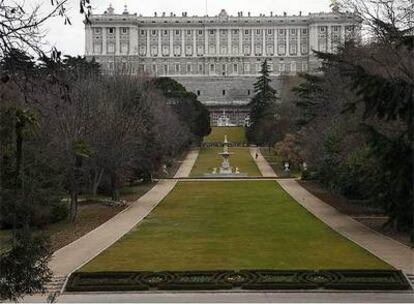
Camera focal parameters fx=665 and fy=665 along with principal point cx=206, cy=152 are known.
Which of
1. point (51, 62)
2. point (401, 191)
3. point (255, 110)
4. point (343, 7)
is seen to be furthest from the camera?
point (255, 110)

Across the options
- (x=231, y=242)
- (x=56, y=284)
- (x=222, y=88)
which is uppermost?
(x=222, y=88)

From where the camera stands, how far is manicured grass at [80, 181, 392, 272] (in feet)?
69.5

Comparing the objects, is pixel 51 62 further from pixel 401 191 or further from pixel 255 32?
pixel 255 32

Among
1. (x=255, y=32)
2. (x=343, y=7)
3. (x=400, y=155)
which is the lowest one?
(x=400, y=155)

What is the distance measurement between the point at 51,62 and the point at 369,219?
29.9m

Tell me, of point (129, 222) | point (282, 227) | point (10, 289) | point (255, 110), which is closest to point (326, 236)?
point (282, 227)

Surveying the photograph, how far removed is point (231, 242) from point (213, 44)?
151318 millimetres

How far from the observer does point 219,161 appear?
277 ft

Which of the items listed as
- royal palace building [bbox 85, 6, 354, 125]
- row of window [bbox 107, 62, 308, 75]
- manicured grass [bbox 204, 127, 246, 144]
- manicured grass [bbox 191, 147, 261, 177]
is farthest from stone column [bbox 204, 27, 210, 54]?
manicured grass [bbox 191, 147, 261, 177]

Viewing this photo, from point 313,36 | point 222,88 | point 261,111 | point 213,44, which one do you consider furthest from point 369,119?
point 213,44

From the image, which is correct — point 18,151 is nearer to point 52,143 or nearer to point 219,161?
point 52,143

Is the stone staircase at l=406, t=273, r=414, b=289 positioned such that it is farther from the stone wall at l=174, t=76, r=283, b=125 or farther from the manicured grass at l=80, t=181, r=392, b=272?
the stone wall at l=174, t=76, r=283, b=125

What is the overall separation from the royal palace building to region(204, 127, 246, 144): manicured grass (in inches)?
1512

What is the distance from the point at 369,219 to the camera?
34406 mm
